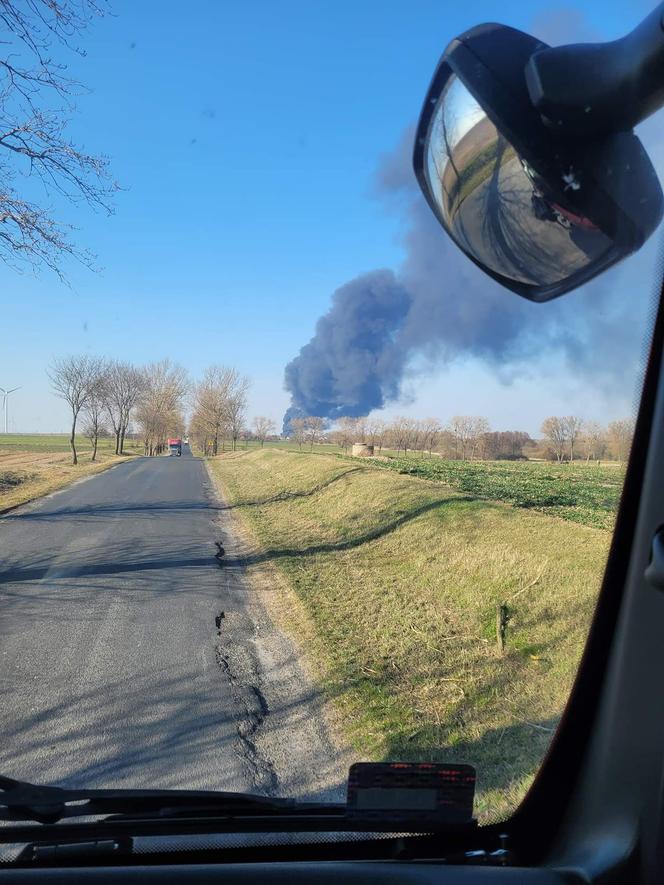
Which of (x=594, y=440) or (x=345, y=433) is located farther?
(x=345, y=433)

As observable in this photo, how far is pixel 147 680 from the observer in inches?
221

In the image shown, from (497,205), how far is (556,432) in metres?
1.77

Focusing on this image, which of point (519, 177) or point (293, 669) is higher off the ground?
point (519, 177)

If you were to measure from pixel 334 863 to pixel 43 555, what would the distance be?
9.96 metres

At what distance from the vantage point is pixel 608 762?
224cm

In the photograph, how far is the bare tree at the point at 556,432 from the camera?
3398mm

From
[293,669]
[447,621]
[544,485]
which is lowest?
[293,669]

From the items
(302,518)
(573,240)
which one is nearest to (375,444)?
(302,518)

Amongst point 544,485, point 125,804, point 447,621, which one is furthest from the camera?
point 544,485

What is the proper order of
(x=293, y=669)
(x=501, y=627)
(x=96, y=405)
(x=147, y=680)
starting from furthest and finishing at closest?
(x=96, y=405) < (x=501, y=627) < (x=293, y=669) < (x=147, y=680)

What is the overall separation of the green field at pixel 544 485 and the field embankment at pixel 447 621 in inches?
13.4

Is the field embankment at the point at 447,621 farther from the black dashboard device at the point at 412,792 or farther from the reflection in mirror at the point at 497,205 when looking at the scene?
the reflection in mirror at the point at 497,205

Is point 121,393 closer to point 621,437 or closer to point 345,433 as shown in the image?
point 345,433

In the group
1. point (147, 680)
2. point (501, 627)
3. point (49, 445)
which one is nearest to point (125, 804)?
point (147, 680)
